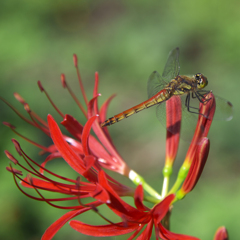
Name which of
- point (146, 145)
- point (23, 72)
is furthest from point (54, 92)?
point (146, 145)

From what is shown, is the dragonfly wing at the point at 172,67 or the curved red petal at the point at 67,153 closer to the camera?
the curved red petal at the point at 67,153

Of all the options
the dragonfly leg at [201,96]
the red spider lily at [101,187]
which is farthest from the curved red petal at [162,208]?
the dragonfly leg at [201,96]

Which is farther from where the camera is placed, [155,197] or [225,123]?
[225,123]

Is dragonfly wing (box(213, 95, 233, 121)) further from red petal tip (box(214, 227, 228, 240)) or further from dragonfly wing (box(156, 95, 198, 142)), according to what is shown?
red petal tip (box(214, 227, 228, 240))

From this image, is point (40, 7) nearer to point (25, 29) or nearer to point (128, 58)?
point (25, 29)

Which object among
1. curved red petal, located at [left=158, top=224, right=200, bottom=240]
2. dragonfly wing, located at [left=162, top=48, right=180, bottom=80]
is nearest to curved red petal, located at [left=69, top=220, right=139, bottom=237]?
curved red petal, located at [left=158, top=224, right=200, bottom=240]

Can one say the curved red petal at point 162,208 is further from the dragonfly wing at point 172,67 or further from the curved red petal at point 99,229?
the dragonfly wing at point 172,67
